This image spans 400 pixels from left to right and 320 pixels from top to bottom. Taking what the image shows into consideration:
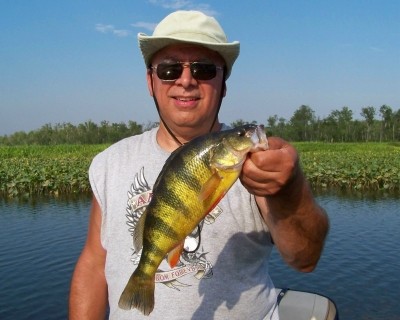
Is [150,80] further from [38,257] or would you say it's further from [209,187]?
[38,257]

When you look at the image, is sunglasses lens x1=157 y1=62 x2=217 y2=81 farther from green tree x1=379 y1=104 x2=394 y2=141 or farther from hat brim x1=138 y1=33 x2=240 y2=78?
green tree x1=379 y1=104 x2=394 y2=141

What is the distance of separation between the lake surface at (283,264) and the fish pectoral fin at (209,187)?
7676 millimetres

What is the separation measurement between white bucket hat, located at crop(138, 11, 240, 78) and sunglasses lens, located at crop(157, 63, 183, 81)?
0.13m

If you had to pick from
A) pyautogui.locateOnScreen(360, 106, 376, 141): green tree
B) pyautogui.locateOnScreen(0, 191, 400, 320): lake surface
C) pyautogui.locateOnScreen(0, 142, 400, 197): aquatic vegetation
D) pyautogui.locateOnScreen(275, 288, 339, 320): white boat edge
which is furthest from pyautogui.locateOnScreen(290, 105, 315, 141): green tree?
pyautogui.locateOnScreen(275, 288, 339, 320): white boat edge

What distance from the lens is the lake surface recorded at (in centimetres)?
892

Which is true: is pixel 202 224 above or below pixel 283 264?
above

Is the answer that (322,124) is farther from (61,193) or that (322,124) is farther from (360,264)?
(360,264)

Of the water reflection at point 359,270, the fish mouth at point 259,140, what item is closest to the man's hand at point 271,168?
the fish mouth at point 259,140

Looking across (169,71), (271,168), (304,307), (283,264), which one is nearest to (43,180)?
(283,264)

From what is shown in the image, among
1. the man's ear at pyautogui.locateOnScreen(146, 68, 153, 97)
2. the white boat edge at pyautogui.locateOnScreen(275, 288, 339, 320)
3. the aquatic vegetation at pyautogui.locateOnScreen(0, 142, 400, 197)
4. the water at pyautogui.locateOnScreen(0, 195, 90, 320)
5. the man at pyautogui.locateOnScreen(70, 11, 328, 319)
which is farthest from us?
the aquatic vegetation at pyautogui.locateOnScreen(0, 142, 400, 197)

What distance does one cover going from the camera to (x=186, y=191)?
185 cm

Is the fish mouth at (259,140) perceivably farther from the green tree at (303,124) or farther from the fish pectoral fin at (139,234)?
the green tree at (303,124)

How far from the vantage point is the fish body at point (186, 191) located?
1.79m

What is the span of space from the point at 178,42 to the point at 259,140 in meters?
0.96
